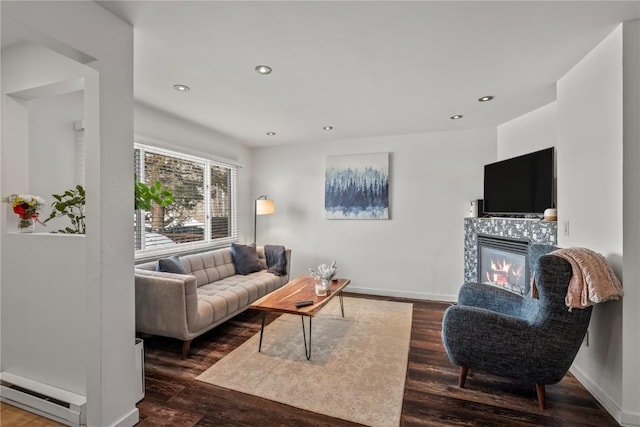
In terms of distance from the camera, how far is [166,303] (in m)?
2.48

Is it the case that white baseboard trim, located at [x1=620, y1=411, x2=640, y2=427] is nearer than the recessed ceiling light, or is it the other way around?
white baseboard trim, located at [x1=620, y1=411, x2=640, y2=427]

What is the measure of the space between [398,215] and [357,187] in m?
0.76

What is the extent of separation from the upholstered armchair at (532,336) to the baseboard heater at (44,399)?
2.38 meters

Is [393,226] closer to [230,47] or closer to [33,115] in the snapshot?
[230,47]

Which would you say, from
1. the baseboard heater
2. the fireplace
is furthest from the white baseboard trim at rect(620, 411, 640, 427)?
the baseboard heater

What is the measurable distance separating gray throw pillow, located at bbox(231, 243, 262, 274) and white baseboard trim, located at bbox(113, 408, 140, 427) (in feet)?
7.41

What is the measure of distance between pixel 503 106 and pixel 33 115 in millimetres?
4377

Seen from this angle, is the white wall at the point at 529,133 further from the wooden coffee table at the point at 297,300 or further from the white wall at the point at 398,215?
the wooden coffee table at the point at 297,300

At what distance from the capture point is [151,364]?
2.43 meters

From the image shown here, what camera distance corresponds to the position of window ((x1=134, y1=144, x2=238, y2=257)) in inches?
129

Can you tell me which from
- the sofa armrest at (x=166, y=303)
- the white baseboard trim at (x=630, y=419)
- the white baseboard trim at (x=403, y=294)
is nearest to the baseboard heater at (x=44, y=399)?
the sofa armrest at (x=166, y=303)

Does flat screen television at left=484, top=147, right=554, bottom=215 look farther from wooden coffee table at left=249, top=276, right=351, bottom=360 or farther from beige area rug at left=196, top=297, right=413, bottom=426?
wooden coffee table at left=249, top=276, right=351, bottom=360

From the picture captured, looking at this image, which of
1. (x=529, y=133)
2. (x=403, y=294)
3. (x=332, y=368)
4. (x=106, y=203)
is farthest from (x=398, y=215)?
(x=106, y=203)

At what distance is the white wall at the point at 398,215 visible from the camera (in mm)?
4086
